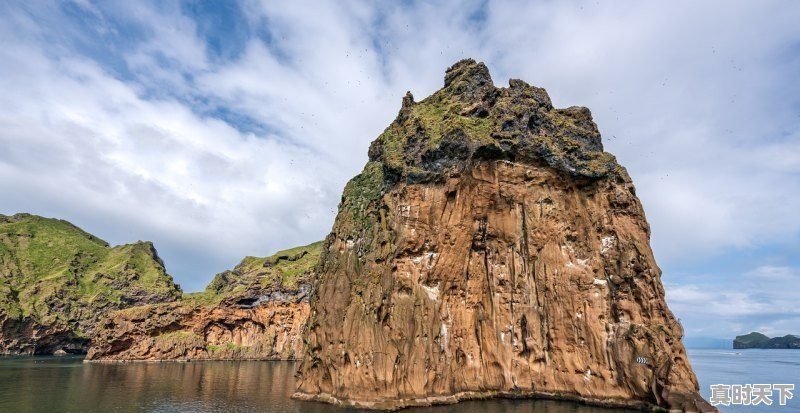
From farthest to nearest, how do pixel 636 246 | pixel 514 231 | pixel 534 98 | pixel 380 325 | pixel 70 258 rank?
pixel 70 258
pixel 534 98
pixel 514 231
pixel 636 246
pixel 380 325

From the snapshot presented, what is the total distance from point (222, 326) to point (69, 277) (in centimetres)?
7786

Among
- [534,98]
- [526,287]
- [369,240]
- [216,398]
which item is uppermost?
[534,98]

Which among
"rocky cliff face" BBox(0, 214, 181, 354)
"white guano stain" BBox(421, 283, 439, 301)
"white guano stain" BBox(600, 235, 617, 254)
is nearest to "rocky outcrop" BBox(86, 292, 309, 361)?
"rocky cliff face" BBox(0, 214, 181, 354)

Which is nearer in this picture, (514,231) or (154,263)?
(514,231)

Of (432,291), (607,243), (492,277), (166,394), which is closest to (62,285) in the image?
(166,394)

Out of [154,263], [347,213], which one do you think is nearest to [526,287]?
[347,213]

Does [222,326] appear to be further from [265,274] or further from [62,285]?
[62,285]

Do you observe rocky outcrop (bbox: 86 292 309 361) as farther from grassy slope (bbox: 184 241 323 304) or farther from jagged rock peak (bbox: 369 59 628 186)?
jagged rock peak (bbox: 369 59 628 186)

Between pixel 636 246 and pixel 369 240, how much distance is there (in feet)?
109

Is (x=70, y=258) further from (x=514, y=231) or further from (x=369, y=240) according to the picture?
(x=514, y=231)

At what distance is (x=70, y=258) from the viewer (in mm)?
182750

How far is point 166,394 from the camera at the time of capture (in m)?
62.9

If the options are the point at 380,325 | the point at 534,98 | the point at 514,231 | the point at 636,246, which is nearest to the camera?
the point at 380,325

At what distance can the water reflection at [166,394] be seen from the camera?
165ft
